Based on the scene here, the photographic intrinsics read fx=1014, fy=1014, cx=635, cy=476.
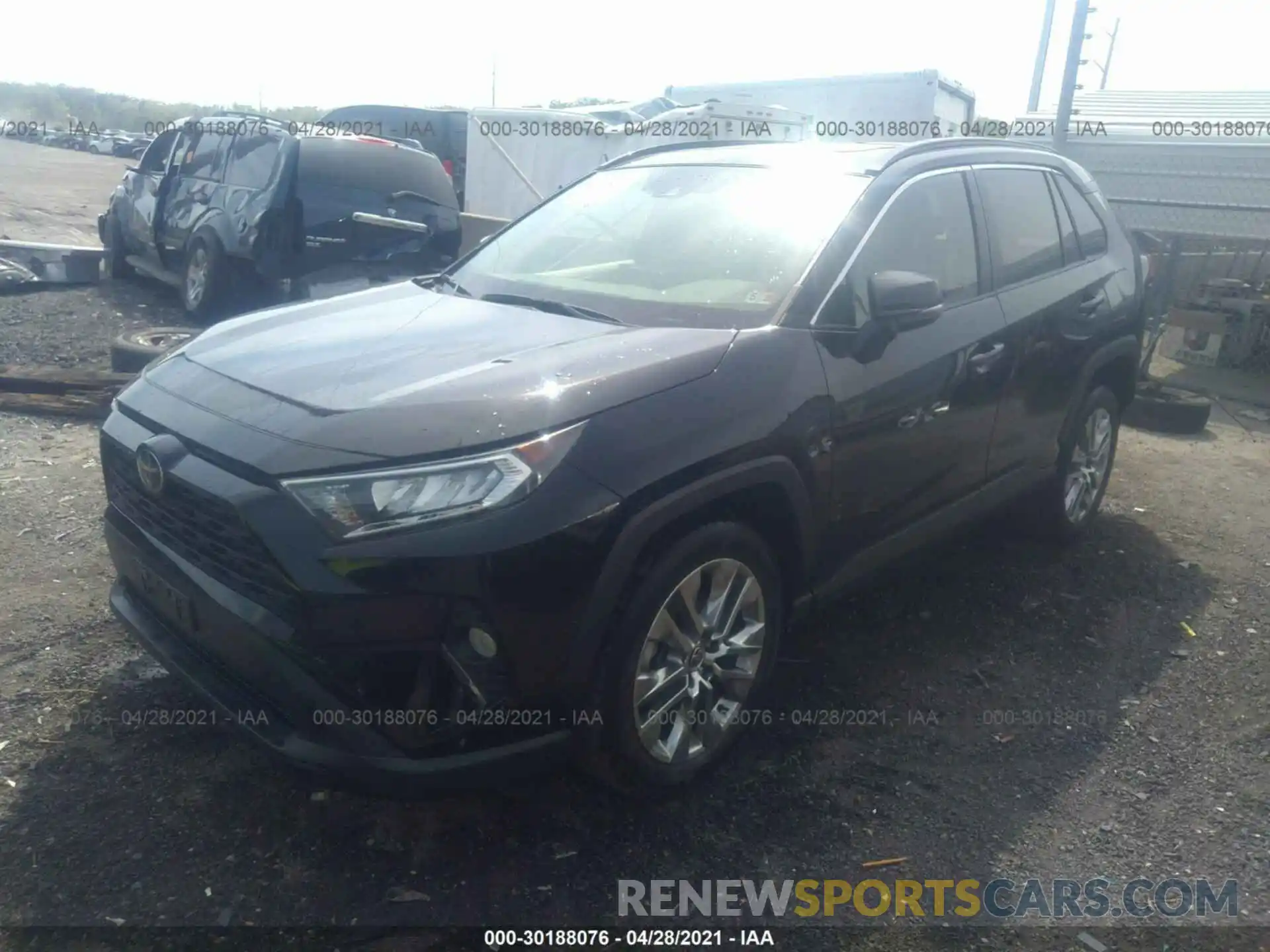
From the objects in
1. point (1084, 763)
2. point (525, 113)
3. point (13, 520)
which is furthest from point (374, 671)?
point (525, 113)

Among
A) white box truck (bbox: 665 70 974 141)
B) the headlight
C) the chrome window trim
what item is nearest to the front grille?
the headlight

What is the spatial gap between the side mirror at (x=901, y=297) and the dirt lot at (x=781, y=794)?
1002 mm

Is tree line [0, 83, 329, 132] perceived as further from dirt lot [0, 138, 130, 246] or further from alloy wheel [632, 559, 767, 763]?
alloy wheel [632, 559, 767, 763]

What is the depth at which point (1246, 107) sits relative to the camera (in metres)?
9.83

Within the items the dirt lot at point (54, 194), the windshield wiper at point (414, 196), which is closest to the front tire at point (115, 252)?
the dirt lot at point (54, 194)

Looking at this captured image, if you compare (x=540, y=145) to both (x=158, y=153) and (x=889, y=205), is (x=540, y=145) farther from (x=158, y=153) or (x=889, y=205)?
(x=889, y=205)

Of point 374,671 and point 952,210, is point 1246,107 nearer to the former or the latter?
point 952,210

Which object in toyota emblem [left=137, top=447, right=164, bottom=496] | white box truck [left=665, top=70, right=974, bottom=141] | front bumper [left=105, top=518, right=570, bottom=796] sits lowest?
front bumper [left=105, top=518, right=570, bottom=796]

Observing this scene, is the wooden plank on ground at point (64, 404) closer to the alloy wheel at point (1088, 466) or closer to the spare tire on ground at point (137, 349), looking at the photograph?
the spare tire on ground at point (137, 349)

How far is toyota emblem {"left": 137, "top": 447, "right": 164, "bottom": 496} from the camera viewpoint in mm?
2635

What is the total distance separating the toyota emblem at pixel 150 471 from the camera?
2635 millimetres

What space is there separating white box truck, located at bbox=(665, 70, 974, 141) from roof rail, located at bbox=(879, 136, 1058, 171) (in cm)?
842

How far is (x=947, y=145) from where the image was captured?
13.1ft

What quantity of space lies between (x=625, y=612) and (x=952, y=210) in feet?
7.25
